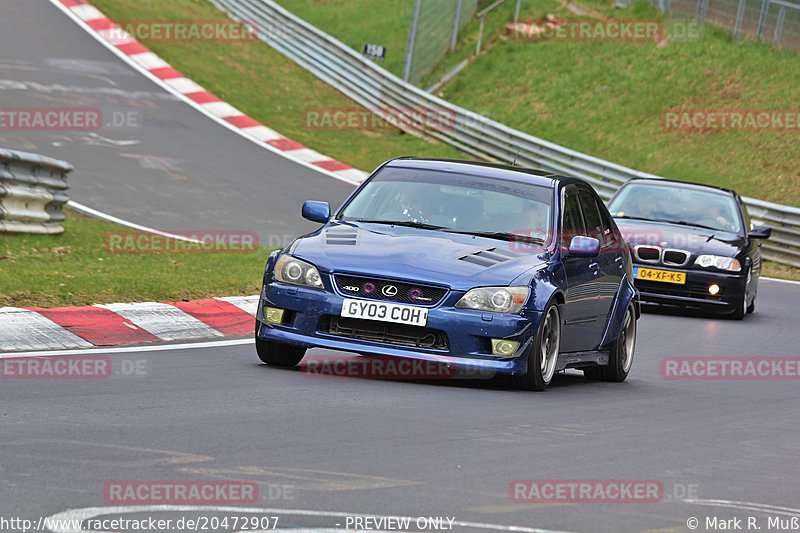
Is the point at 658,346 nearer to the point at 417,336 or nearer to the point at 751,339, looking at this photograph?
the point at 751,339

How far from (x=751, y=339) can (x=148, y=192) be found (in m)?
10.7

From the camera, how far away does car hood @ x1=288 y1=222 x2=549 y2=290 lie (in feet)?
28.1

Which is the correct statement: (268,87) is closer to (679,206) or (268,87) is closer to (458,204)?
(679,206)

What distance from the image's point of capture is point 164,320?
10.6 metres

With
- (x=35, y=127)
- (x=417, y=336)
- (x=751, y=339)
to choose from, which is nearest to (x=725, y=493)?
(x=417, y=336)

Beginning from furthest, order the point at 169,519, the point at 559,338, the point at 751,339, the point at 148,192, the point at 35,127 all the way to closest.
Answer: the point at 35,127 → the point at 148,192 → the point at 751,339 → the point at 559,338 → the point at 169,519

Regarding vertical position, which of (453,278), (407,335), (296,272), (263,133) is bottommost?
(263,133)

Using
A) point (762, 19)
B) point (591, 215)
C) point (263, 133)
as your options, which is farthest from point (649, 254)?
point (762, 19)

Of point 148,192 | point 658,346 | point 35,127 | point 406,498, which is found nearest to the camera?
point 406,498

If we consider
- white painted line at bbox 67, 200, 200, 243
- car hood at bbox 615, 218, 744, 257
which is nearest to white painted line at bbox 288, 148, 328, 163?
white painted line at bbox 67, 200, 200, 243

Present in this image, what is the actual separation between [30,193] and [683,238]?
24.4 ft

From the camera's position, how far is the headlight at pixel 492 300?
8.53m

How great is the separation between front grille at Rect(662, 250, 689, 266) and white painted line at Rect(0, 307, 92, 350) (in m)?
8.50

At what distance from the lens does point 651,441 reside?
24.6ft
